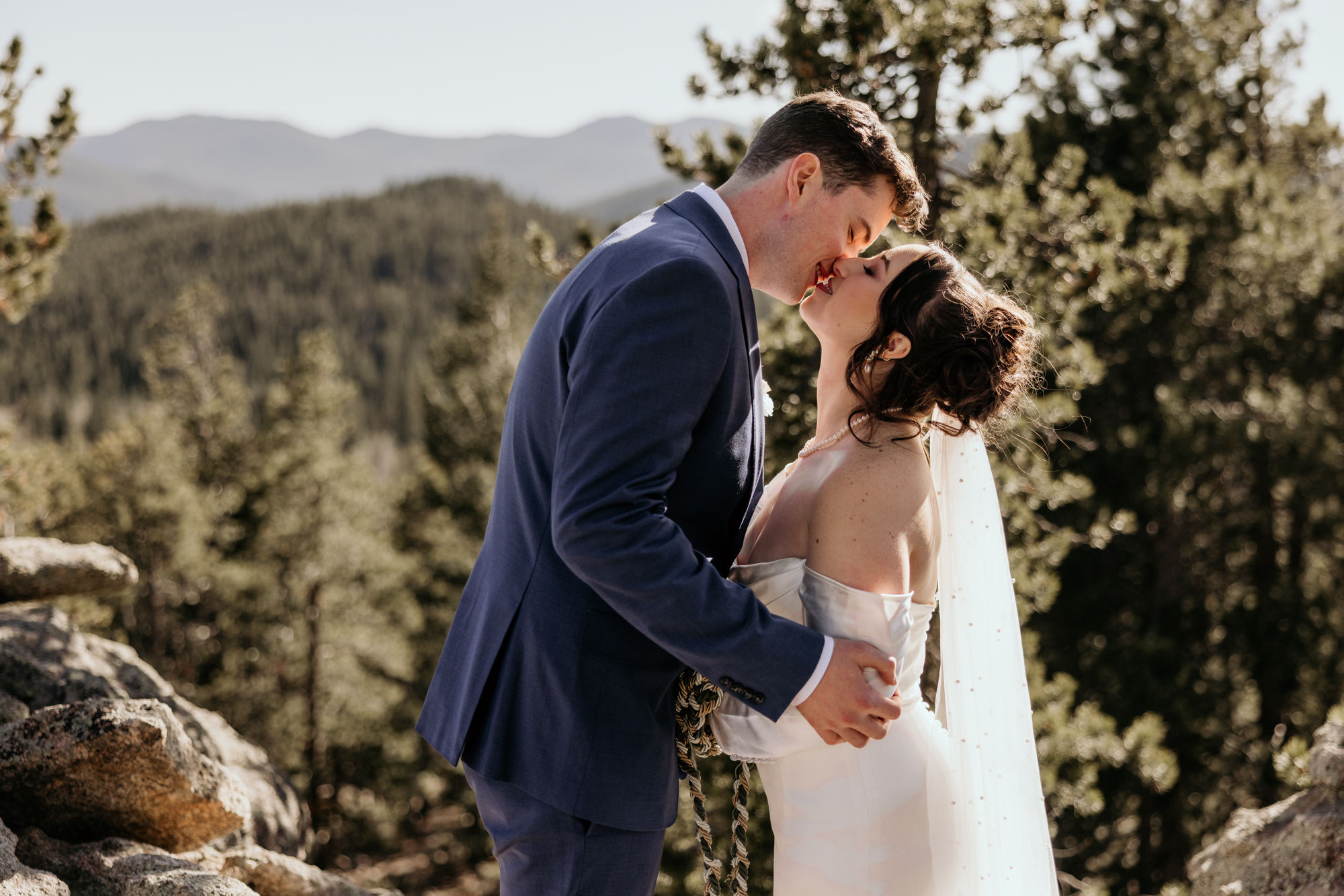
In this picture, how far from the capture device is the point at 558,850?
2.35 m

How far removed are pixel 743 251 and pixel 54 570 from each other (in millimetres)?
4466

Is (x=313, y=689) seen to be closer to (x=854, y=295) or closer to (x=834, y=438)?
(x=834, y=438)

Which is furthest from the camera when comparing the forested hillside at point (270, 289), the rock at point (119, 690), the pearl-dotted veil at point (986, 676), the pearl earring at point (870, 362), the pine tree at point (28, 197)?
the forested hillside at point (270, 289)

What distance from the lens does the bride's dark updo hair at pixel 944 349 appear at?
2758 mm

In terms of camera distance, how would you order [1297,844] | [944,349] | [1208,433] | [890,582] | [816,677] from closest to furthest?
1. [816,677]
2. [890,582]
3. [944,349]
4. [1297,844]
5. [1208,433]

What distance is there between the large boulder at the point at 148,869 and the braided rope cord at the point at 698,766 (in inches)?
52.8

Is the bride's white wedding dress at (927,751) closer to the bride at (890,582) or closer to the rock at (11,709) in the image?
the bride at (890,582)

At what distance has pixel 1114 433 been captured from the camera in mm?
13562

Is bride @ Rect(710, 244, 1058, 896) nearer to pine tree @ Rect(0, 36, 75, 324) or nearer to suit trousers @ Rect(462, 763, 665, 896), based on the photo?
suit trousers @ Rect(462, 763, 665, 896)

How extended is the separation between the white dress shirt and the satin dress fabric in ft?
0.94

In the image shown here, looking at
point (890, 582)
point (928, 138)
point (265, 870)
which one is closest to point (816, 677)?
point (890, 582)

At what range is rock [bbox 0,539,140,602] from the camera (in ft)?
16.1

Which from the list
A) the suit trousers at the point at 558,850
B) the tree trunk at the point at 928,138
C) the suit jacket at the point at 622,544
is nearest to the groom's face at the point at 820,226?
the suit jacket at the point at 622,544

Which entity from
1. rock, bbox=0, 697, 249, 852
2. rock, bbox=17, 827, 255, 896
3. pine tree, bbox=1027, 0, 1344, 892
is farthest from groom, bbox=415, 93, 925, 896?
pine tree, bbox=1027, 0, 1344, 892
